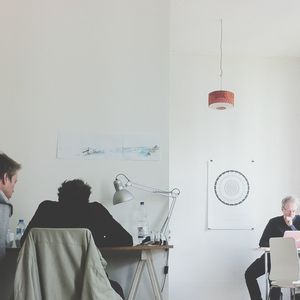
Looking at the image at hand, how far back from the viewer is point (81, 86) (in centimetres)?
347

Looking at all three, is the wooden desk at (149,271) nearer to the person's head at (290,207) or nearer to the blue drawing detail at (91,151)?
the blue drawing detail at (91,151)

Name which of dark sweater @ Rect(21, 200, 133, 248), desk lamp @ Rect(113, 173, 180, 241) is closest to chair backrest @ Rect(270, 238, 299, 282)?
desk lamp @ Rect(113, 173, 180, 241)

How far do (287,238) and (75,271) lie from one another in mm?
2357

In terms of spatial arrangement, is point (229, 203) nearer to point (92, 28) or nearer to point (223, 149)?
point (223, 149)

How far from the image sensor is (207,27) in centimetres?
460

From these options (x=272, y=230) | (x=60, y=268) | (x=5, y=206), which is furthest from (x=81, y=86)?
(x=272, y=230)

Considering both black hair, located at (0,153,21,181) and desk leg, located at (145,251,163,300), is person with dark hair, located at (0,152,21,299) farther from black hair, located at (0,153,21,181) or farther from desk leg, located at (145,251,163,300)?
desk leg, located at (145,251,163,300)

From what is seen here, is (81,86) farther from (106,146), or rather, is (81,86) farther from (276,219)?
(276,219)

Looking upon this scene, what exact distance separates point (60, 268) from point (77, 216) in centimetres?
42

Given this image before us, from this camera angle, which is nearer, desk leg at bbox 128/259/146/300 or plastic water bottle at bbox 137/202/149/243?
desk leg at bbox 128/259/146/300

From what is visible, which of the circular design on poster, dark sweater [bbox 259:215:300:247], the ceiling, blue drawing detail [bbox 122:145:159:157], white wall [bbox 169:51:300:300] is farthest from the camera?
the circular design on poster

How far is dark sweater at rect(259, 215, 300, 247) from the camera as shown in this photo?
4.61 meters

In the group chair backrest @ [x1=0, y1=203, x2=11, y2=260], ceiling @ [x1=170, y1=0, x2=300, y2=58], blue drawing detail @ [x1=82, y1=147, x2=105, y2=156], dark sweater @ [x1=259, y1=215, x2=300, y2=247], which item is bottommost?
dark sweater @ [x1=259, y1=215, x2=300, y2=247]

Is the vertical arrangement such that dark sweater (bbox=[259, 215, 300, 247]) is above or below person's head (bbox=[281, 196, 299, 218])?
below
